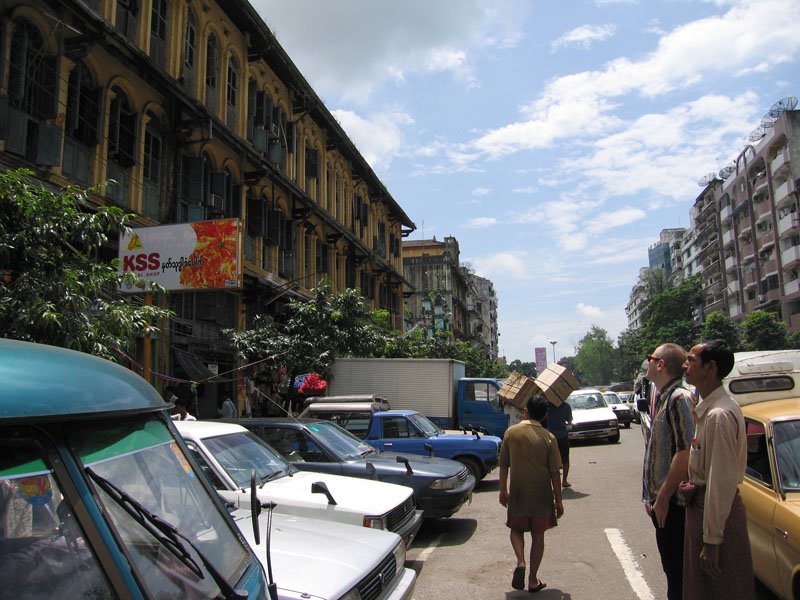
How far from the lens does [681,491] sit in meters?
3.71

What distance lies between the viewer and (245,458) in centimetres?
603

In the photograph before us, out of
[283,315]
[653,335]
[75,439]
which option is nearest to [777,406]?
[75,439]

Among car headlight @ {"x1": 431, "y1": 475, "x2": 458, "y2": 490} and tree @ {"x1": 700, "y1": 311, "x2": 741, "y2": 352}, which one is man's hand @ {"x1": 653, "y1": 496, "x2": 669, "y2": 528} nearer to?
car headlight @ {"x1": 431, "y1": 475, "x2": 458, "y2": 490}

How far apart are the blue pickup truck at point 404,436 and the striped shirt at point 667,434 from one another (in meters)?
6.66

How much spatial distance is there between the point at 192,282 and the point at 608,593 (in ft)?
27.9

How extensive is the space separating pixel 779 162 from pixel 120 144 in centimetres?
4986

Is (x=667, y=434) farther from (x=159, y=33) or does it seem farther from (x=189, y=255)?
(x=159, y=33)

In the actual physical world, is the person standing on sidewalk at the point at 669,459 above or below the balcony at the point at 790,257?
below

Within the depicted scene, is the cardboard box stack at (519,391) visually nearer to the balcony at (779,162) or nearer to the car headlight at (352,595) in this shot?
the car headlight at (352,595)

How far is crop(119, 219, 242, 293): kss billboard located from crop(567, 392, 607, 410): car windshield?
13.0 meters

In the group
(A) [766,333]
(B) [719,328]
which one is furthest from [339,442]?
(B) [719,328]

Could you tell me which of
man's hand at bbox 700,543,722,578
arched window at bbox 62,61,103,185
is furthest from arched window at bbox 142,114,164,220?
man's hand at bbox 700,543,722,578

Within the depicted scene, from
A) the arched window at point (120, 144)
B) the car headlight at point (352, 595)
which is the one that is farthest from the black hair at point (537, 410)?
the arched window at point (120, 144)

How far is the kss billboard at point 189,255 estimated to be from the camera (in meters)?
11.2
